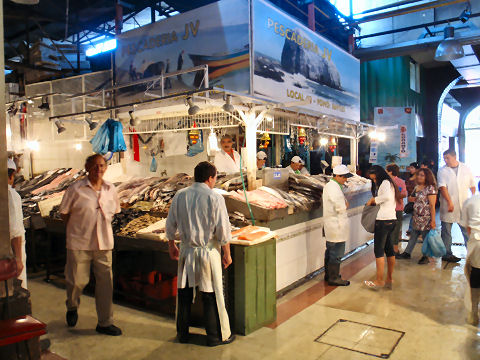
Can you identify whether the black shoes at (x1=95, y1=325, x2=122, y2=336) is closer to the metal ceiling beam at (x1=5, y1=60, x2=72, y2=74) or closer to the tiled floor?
the tiled floor

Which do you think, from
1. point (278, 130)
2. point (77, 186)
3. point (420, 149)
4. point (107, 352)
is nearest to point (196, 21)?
point (278, 130)

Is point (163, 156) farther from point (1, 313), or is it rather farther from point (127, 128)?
point (1, 313)

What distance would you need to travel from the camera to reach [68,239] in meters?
4.50

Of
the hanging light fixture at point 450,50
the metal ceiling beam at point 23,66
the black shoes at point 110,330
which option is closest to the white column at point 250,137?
the black shoes at point 110,330

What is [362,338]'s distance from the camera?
4324mm

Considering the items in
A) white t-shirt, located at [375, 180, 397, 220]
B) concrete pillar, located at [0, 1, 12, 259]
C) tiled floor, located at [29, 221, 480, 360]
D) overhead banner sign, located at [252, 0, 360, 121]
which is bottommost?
tiled floor, located at [29, 221, 480, 360]

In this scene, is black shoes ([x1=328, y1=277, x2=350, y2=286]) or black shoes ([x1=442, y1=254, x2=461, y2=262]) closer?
black shoes ([x1=328, y1=277, x2=350, y2=286])

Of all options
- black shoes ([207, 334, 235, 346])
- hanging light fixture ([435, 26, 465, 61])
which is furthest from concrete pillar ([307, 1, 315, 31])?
black shoes ([207, 334, 235, 346])

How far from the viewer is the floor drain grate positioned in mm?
4062

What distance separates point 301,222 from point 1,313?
15.1 feet

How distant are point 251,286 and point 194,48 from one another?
445 cm

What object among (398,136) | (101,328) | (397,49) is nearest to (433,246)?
(101,328)

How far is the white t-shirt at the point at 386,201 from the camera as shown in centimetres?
600

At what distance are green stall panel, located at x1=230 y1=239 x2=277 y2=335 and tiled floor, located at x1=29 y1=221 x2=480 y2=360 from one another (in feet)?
0.50
